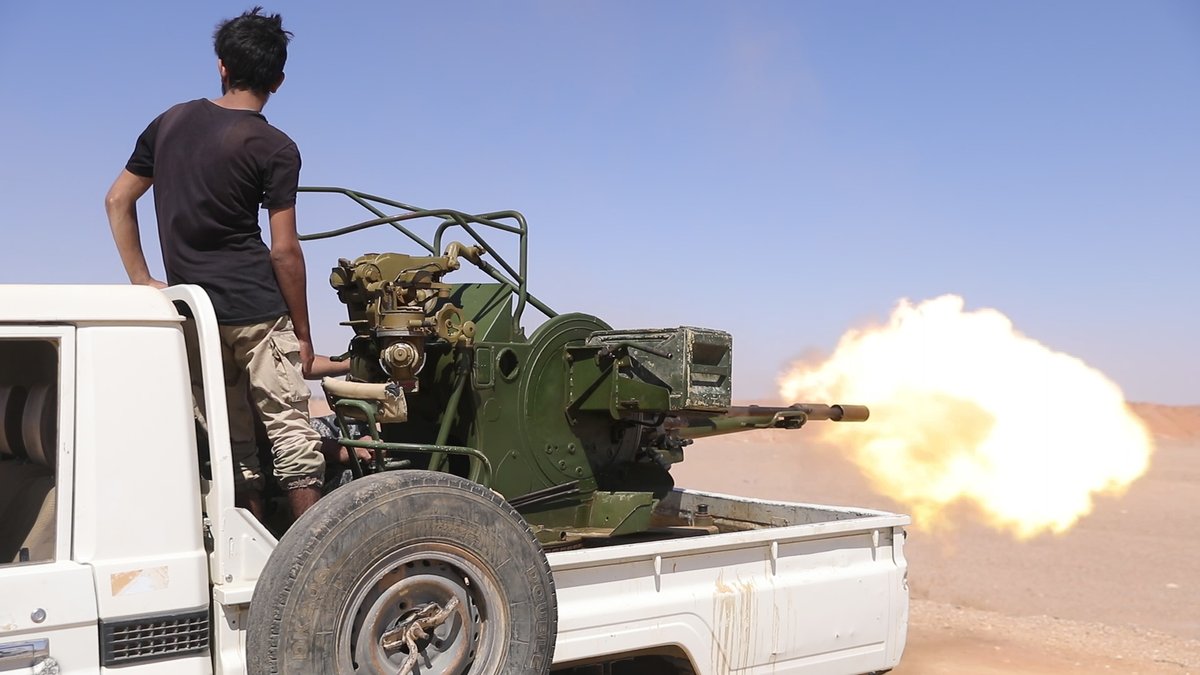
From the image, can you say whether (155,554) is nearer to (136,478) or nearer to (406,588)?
(136,478)

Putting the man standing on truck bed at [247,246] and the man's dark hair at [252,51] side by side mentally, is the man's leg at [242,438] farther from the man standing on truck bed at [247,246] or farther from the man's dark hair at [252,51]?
the man's dark hair at [252,51]

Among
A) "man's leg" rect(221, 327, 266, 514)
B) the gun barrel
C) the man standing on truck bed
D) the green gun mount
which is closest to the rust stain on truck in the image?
the green gun mount

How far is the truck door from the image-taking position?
3.05m

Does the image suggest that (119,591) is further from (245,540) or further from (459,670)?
(459,670)

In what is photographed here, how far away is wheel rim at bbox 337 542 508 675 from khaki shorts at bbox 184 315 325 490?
2.26 ft

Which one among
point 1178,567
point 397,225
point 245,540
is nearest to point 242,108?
point 397,225

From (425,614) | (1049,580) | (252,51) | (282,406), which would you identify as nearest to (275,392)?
(282,406)

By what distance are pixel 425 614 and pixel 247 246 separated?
1.53 m

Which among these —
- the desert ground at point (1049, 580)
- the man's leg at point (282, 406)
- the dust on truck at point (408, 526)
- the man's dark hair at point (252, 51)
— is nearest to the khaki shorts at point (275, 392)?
the man's leg at point (282, 406)

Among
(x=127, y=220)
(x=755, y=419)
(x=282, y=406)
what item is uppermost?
(x=127, y=220)

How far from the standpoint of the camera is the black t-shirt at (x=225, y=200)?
13.4 feet

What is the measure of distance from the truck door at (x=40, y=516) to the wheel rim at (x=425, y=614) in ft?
2.46

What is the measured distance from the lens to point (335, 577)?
3.43 meters

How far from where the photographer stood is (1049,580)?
1464 centimetres
